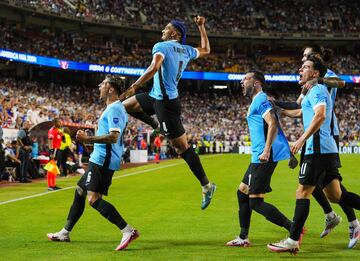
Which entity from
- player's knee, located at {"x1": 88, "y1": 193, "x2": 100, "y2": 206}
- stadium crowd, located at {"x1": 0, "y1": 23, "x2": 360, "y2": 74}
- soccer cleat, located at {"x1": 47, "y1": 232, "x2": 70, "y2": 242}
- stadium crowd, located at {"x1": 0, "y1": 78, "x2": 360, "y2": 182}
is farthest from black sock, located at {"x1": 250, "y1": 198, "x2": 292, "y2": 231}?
stadium crowd, located at {"x1": 0, "y1": 23, "x2": 360, "y2": 74}

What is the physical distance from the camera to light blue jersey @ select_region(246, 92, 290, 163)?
7.21 m

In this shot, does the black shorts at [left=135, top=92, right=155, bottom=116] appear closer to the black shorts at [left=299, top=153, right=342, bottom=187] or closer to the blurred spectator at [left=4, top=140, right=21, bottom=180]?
the black shorts at [left=299, top=153, right=342, bottom=187]

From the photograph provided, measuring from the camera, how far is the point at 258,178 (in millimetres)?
7199

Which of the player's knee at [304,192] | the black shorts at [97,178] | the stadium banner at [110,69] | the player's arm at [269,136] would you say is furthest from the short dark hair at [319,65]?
the stadium banner at [110,69]

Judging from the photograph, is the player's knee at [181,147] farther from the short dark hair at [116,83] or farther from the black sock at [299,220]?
the black sock at [299,220]

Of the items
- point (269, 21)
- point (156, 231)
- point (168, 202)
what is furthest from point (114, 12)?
point (156, 231)

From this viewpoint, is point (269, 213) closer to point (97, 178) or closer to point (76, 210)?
point (97, 178)

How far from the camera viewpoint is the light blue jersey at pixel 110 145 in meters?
7.28

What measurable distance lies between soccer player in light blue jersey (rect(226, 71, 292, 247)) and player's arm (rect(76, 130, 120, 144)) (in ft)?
5.85

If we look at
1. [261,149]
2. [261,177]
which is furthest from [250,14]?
[261,177]

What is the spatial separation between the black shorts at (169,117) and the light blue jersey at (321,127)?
194 centimetres

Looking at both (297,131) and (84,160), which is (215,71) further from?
(84,160)

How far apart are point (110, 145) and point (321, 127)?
2741 mm

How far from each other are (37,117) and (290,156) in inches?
925
